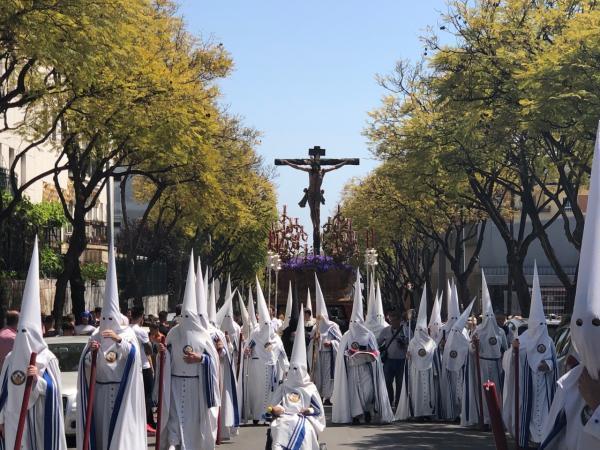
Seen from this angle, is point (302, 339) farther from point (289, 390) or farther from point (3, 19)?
point (3, 19)

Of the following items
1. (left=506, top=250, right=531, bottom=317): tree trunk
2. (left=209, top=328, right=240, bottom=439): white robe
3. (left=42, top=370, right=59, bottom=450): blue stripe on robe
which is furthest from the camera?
(left=506, top=250, right=531, bottom=317): tree trunk

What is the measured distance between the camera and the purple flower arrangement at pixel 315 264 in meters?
47.2

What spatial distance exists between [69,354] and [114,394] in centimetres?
507

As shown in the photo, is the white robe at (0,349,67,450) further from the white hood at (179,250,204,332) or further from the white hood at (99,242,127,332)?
the white hood at (179,250,204,332)

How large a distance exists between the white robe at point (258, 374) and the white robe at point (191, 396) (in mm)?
6125

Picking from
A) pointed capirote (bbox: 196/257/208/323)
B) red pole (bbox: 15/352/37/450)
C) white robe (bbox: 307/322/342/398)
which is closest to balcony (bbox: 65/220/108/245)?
white robe (bbox: 307/322/342/398)

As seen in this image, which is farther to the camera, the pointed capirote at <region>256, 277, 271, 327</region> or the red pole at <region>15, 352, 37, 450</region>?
the pointed capirote at <region>256, 277, 271, 327</region>

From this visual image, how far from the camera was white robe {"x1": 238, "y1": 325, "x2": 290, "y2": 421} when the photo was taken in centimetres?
2150

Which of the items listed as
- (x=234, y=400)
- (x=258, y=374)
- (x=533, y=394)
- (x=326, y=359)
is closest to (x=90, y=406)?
(x=533, y=394)

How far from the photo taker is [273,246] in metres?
45.8

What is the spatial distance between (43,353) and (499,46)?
746 inches

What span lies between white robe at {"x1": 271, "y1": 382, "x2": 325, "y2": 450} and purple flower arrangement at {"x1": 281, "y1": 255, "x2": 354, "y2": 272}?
110 ft

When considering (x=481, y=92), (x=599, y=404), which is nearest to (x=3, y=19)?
(x=481, y=92)

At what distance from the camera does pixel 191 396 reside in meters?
15.2
